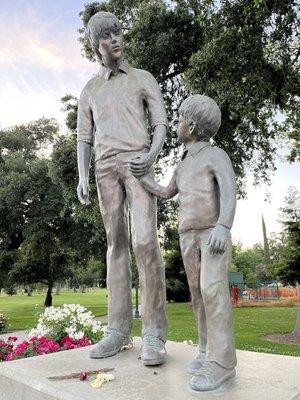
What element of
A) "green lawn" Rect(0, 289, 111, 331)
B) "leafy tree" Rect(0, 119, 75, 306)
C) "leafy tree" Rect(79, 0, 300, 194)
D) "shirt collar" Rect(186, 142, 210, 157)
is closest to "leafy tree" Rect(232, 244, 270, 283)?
"green lawn" Rect(0, 289, 111, 331)

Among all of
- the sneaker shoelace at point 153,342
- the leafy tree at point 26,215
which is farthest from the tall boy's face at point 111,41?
the leafy tree at point 26,215

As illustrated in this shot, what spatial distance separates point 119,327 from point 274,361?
132 cm

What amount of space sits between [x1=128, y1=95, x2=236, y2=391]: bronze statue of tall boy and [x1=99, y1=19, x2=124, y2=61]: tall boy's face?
40.2 inches

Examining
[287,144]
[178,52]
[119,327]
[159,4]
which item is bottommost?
[119,327]

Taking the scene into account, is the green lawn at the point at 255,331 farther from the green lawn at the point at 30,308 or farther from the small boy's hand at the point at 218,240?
the small boy's hand at the point at 218,240

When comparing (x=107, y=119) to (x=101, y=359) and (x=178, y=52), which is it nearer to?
(x=101, y=359)

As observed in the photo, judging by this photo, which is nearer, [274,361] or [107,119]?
[274,361]

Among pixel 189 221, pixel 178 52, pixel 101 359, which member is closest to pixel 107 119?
pixel 189 221

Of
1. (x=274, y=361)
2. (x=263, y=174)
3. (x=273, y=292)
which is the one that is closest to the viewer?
(x=274, y=361)

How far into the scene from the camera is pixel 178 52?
603 inches

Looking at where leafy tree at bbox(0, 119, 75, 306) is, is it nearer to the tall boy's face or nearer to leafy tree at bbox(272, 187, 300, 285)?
leafy tree at bbox(272, 187, 300, 285)

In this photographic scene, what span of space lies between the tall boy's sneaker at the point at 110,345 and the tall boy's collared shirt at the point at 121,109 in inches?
60.5

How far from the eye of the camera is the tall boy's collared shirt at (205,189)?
3.31m

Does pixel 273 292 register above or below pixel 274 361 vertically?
above
